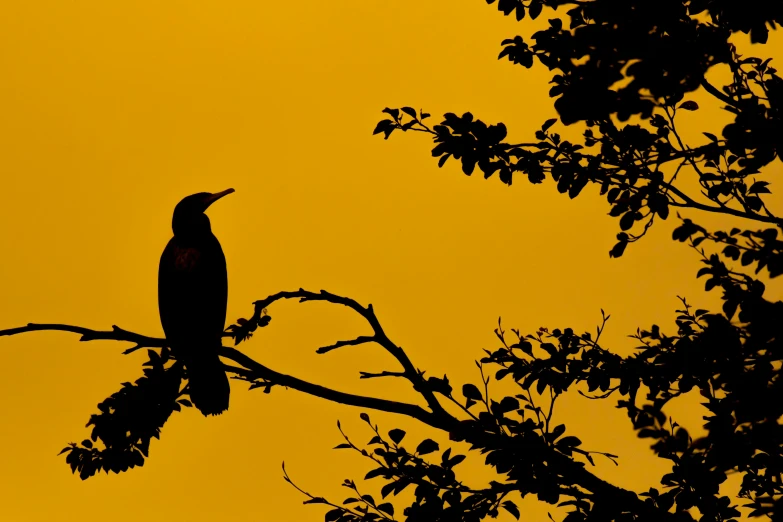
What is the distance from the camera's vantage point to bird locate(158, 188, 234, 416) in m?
4.97

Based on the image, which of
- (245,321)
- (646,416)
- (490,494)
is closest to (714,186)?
(646,416)

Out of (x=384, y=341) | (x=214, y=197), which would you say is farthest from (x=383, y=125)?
(x=214, y=197)

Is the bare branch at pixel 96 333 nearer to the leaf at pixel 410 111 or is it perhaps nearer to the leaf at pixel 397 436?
the leaf at pixel 397 436

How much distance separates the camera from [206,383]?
492cm

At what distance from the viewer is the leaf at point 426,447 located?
3.47 metres

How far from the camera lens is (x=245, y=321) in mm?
3910

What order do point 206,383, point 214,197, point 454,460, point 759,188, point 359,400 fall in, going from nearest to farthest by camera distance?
point 359,400 < point 454,460 < point 759,188 < point 206,383 < point 214,197

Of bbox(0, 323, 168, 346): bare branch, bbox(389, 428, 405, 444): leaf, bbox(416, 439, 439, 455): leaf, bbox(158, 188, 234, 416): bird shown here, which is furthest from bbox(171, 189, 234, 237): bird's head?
bbox(416, 439, 439, 455): leaf

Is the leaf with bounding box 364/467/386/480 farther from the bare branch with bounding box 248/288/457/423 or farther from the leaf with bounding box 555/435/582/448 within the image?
the leaf with bounding box 555/435/582/448

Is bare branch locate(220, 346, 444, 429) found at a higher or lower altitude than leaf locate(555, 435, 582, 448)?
higher

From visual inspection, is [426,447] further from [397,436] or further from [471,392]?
[471,392]

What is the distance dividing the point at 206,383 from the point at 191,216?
129cm

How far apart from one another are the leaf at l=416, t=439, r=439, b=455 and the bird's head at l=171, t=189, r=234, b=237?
2751mm

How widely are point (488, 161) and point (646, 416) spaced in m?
1.48
